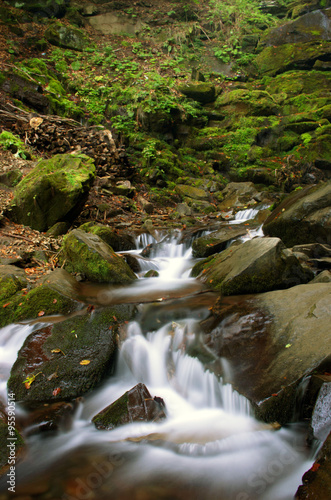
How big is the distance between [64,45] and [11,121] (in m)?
9.94

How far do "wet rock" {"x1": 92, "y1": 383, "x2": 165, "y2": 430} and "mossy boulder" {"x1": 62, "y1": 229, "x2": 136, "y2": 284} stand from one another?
277 cm

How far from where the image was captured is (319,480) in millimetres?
1939

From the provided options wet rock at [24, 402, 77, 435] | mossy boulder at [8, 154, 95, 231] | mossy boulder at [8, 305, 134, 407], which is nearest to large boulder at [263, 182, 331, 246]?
mossy boulder at [8, 305, 134, 407]

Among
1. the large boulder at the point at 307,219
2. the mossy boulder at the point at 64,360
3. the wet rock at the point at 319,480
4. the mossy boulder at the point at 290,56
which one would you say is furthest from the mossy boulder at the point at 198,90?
the wet rock at the point at 319,480

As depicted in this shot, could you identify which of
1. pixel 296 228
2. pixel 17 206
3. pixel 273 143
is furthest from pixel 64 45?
pixel 296 228

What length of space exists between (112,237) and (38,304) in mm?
3670

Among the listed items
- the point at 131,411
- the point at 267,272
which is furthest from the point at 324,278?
the point at 131,411

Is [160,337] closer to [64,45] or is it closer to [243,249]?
[243,249]

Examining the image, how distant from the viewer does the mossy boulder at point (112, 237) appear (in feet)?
24.4

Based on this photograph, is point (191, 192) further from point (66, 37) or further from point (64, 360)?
point (66, 37)

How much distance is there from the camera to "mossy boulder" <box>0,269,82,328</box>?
4.29 metres

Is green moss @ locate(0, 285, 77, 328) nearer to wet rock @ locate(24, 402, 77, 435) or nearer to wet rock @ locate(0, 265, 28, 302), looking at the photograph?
wet rock @ locate(0, 265, 28, 302)

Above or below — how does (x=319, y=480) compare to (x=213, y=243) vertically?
above

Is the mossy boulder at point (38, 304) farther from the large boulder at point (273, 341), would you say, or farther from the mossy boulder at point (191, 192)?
the mossy boulder at point (191, 192)
